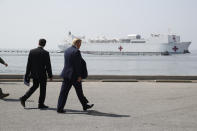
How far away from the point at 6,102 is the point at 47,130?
3.16 m

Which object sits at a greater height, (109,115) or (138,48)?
(109,115)

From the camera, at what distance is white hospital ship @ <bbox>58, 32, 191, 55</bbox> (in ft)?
452

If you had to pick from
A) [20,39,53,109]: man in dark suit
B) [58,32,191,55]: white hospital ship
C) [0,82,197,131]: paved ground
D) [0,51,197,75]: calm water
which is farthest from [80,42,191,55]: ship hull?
[20,39,53,109]: man in dark suit

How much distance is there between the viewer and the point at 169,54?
474 ft

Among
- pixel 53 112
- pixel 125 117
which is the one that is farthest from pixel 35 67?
pixel 125 117

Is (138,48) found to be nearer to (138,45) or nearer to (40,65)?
(138,45)

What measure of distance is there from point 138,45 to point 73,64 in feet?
446

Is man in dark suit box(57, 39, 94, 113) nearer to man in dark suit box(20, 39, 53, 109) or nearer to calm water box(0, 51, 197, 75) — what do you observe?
man in dark suit box(20, 39, 53, 109)

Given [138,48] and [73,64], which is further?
[138,48]

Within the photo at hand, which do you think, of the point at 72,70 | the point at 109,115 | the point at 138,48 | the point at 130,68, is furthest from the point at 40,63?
the point at 138,48

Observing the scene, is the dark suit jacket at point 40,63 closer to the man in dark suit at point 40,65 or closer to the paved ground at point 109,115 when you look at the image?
the man in dark suit at point 40,65

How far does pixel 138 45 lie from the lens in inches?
5556

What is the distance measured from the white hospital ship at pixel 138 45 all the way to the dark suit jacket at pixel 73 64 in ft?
434

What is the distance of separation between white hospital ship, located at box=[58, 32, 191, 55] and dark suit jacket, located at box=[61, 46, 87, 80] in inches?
5204
